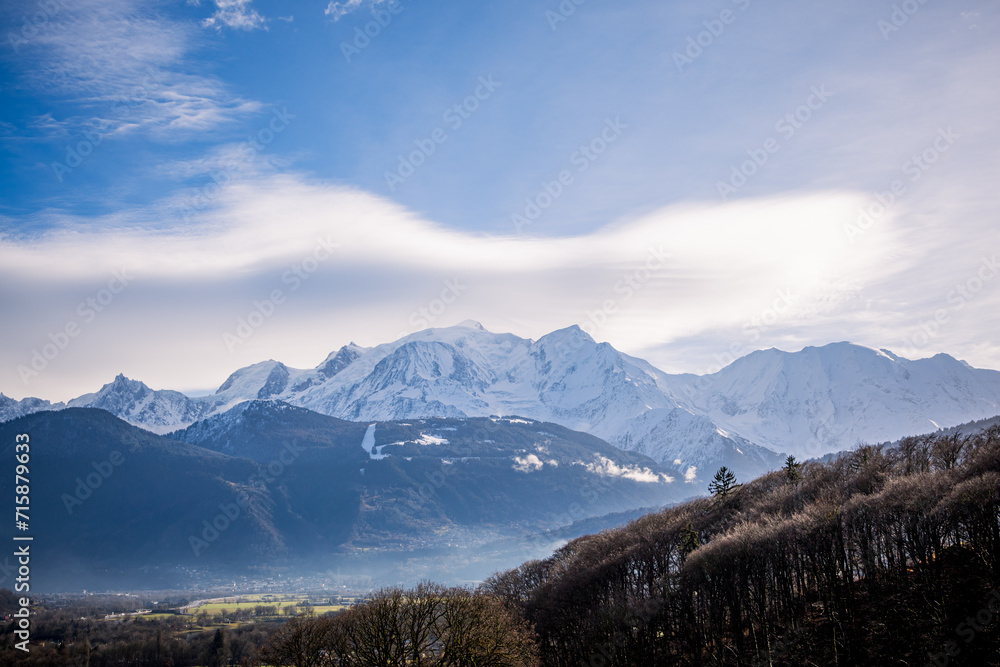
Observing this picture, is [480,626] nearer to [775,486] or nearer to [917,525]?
[917,525]

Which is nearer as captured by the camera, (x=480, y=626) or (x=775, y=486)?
(x=480, y=626)

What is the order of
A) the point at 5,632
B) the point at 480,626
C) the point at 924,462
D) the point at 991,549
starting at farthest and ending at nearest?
the point at 5,632
the point at 924,462
the point at 480,626
the point at 991,549

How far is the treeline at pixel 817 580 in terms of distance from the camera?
5462 centimetres

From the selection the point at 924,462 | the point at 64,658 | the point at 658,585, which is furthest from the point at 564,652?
the point at 64,658

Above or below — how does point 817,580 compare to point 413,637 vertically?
above

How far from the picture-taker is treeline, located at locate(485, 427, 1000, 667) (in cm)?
5462

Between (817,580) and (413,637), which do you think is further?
(413,637)

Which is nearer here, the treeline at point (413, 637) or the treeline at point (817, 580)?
the treeline at point (817, 580)

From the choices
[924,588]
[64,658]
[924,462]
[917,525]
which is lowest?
[64,658]

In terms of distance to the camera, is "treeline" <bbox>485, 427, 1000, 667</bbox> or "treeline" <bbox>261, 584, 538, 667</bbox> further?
"treeline" <bbox>261, 584, 538, 667</bbox>

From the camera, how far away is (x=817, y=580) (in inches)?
2596

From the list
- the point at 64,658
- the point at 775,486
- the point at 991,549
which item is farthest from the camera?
the point at 64,658

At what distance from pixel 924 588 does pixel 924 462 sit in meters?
29.3

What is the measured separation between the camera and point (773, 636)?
66.4m
